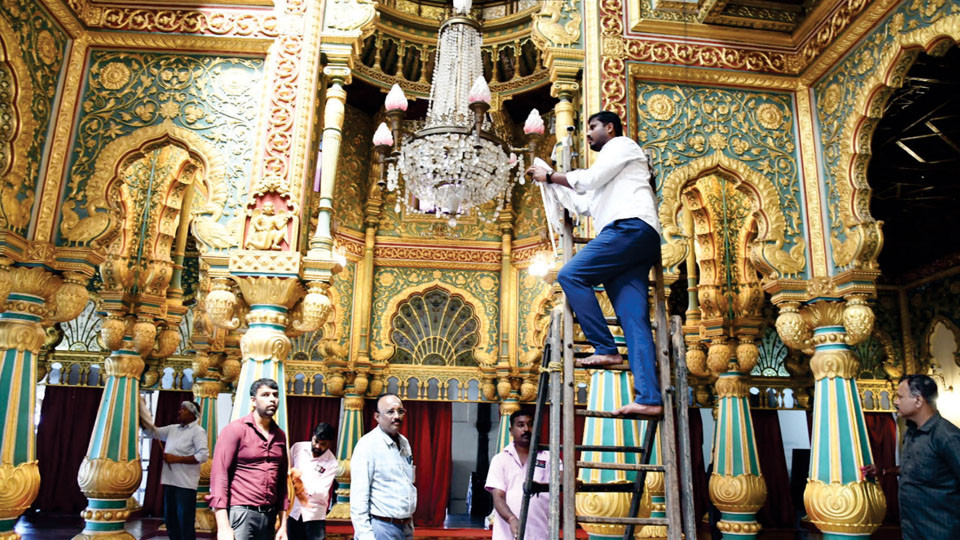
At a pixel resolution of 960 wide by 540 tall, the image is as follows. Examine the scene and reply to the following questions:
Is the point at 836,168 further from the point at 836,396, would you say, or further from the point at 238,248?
the point at 238,248

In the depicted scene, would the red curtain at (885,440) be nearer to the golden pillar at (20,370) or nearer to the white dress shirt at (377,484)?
the white dress shirt at (377,484)

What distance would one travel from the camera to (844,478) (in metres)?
4.41

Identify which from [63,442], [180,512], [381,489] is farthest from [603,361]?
[63,442]

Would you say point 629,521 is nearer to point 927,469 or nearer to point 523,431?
point 523,431

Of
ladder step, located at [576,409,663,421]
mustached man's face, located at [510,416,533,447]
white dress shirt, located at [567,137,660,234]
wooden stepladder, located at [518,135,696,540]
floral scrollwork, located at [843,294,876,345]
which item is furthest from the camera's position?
floral scrollwork, located at [843,294,876,345]

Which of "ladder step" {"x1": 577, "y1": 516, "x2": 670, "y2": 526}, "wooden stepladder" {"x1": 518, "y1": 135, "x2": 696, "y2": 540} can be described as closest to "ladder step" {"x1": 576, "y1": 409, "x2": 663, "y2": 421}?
"wooden stepladder" {"x1": 518, "y1": 135, "x2": 696, "y2": 540}

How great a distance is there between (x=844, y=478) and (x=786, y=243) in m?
1.70

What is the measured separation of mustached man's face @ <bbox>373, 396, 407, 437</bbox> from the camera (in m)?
3.15

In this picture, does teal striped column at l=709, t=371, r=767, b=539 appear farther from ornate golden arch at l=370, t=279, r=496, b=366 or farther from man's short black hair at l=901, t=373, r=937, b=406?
man's short black hair at l=901, t=373, r=937, b=406

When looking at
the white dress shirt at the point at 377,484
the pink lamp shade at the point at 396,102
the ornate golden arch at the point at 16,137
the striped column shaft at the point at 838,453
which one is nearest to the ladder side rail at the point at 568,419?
the white dress shirt at the point at 377,484

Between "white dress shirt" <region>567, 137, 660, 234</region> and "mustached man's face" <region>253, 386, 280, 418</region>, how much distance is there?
5.71 feet

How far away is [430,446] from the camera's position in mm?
9758

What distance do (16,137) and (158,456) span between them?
7339mm

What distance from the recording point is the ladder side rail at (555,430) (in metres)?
2.46
